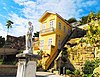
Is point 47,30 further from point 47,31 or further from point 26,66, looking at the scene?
point 26,66

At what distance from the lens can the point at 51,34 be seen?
109ft

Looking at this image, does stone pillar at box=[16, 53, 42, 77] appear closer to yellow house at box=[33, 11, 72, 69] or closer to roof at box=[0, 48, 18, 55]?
yellow house at box=[33, 11, 72, 69]

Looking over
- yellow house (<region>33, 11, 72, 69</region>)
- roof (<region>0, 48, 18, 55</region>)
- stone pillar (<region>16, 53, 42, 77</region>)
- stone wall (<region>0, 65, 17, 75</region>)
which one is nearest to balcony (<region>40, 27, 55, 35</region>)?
yellow house (<region>33, 11, 72, 69</region>)

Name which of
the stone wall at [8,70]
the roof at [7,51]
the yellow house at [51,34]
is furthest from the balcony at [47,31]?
the stone wall at [8,70]

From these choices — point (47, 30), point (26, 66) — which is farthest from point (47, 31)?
point (26, 66)

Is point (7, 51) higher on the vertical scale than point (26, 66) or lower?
higher

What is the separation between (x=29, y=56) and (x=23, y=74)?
39.2 inches

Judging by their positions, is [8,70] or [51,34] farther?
[51,34]

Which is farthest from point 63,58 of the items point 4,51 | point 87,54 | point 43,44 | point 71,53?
point 4,51

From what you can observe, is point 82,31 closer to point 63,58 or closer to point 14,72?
point 63,58

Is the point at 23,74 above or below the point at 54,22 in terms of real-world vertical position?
below

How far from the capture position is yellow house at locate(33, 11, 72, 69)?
1202 inches

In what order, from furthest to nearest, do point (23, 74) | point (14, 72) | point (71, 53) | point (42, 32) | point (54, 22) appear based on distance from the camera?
point (42, 32) → point (54, 22) → point (71, 53) → point (14, 72) → point (23, 74)

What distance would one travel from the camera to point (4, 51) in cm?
3816
